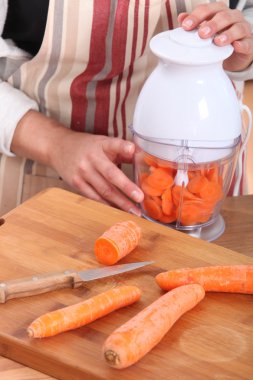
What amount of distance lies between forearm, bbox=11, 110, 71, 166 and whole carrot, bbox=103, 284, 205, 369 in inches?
18.9

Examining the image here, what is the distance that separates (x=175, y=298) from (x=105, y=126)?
1.86 feet

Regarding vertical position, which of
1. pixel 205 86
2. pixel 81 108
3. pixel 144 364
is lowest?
pixel 144 364

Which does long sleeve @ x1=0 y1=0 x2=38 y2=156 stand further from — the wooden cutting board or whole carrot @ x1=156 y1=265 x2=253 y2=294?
whole carrot @ x1=156 y1=265 x2=253 y2=294

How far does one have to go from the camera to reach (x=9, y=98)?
1501mm

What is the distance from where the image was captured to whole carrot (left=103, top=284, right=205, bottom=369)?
0.97 m

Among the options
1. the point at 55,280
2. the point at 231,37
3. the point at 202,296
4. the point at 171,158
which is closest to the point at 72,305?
the point at 55,280

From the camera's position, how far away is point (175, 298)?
1.08 m

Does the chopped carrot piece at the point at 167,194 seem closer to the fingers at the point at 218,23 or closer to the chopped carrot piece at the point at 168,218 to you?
the chopped carrot piece at the point at 168,218

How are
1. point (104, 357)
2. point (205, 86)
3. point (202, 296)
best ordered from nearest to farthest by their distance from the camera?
point (104, 357) → point (202, 296) → point (205, 86)

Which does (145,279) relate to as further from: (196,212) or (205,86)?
(205,86)

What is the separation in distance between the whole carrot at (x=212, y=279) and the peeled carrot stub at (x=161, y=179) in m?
0.18

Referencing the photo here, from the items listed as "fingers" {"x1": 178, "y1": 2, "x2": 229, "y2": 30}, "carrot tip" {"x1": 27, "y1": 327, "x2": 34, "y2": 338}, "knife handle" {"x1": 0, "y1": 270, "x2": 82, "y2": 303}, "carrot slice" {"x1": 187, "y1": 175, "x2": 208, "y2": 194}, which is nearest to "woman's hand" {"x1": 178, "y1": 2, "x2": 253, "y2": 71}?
"fingers" {"x1": 178, "y1": 2, "x2": 229, "y2": 30}

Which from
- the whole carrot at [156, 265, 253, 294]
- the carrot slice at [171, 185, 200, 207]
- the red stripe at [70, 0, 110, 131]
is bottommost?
the whole carrot at [156, 265, 253, 294]

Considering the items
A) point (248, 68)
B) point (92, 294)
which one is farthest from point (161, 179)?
point (248, 68)
